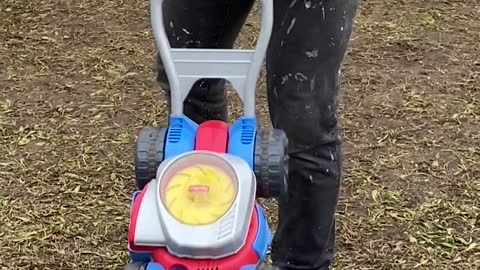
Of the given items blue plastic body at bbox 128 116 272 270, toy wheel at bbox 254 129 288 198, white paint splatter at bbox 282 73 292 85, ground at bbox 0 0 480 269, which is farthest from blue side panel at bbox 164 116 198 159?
ground at bbox 0 0 480 269

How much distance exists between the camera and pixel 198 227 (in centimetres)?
151

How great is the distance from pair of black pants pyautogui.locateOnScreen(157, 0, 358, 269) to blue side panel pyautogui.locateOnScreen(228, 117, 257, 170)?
25 cm

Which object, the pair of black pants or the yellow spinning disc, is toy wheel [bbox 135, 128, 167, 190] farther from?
the pair of black pants

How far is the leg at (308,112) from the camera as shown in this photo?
1847mm

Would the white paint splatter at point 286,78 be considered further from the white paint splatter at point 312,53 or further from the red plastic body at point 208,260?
the red plastic body at point 208,260

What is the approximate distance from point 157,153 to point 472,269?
1.28 m

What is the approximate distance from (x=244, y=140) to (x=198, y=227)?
200 millimetres

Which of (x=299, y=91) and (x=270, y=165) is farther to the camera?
(x=299, y=91)

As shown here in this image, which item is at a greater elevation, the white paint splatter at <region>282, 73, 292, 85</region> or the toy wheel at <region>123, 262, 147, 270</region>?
the white paint splatter at <region>282, 73, 292, 85</region>

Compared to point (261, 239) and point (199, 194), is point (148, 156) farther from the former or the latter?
point (261, 239)

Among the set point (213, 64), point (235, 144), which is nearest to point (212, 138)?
point (235, 144)

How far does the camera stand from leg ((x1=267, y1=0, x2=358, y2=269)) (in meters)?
1.85

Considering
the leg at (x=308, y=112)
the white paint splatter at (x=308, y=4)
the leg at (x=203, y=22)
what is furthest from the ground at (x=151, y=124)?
the white paint splatter at (x=308, y=4)

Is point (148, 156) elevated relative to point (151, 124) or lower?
elevated
